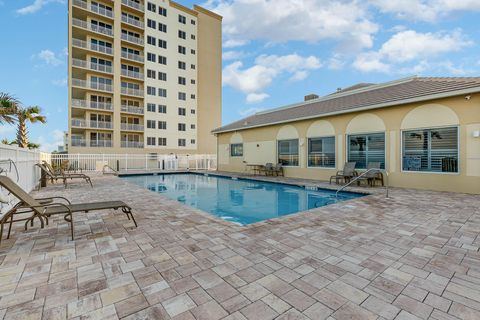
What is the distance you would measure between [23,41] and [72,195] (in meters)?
19.3

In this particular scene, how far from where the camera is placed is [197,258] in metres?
2.98

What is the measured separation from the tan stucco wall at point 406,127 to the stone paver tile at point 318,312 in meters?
8.92

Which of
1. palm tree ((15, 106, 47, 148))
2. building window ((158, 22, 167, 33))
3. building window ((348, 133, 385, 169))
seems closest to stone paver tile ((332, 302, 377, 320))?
building window ((348, 133, 385, 169))

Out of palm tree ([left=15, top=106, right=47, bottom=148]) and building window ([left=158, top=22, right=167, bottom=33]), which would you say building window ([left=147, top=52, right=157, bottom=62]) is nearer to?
building window ([left=158, top=22, right=167, bottom=33])

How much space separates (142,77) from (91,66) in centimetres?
508

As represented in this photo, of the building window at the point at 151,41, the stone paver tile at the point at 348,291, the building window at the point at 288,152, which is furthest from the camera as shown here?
the building window at the point at 151,41

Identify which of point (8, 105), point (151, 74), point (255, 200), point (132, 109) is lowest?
point (255, 200)

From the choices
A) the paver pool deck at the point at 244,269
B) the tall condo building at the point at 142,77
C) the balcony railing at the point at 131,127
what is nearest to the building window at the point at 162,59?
the tall condo building at the point at 142,77

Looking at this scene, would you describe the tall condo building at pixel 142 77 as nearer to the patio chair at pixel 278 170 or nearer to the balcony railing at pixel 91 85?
the balcony railing at pixel 91 85

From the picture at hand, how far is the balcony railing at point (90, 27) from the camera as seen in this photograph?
23.5 m

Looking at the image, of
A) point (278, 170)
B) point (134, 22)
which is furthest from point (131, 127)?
point (278, 170)

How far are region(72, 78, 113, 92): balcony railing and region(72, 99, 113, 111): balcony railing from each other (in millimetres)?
1484

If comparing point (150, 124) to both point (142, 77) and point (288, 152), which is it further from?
point (288, 152)

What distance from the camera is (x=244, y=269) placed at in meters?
2.71
